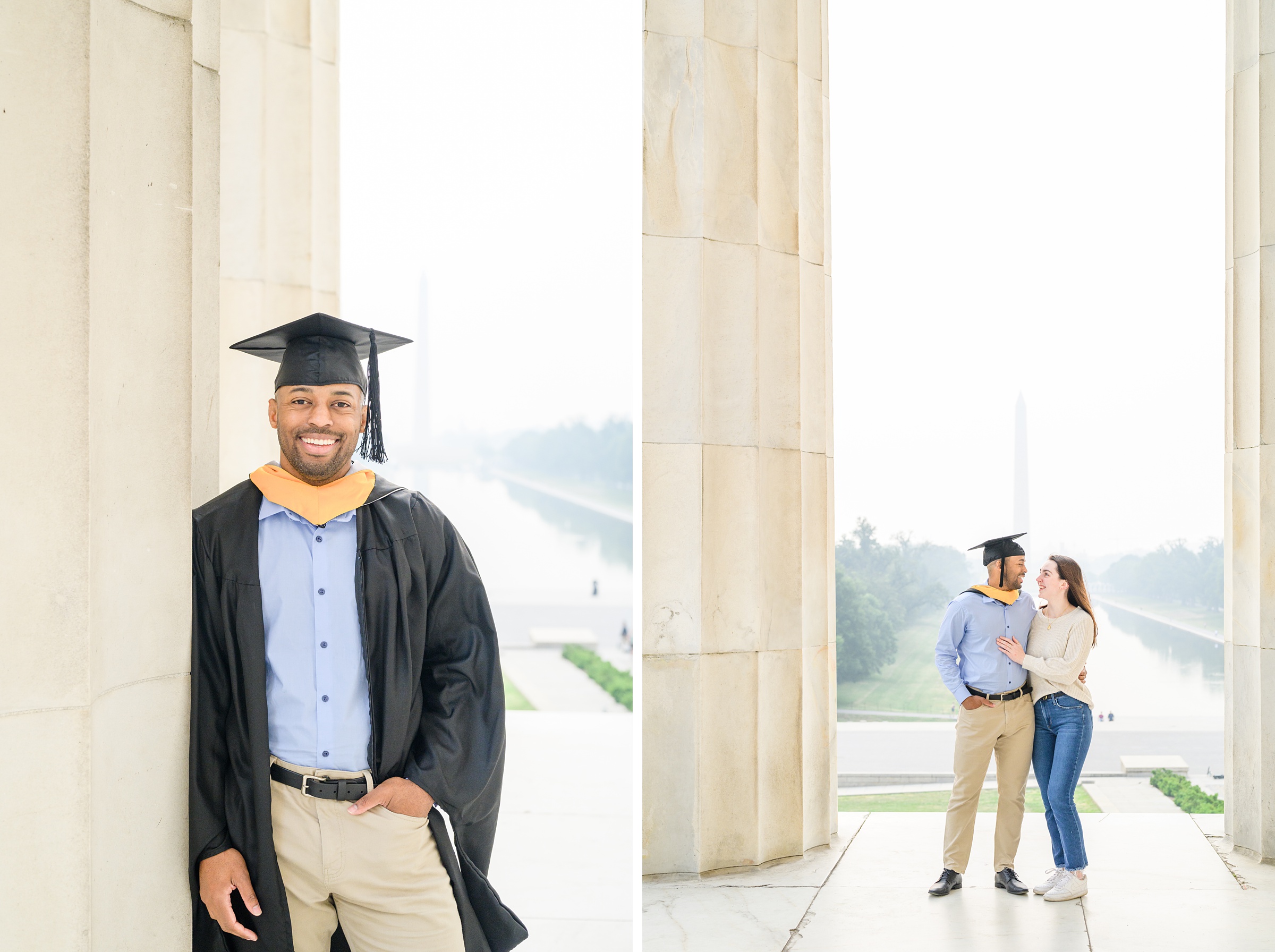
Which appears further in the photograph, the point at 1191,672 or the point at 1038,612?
the point at 1191,672

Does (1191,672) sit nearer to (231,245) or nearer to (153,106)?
(231,245)

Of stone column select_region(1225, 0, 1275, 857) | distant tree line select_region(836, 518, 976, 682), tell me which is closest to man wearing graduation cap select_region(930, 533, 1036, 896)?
stone column select_region(1225, 0, 1275, 857)

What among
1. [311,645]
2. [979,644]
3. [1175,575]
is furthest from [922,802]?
[311,645]

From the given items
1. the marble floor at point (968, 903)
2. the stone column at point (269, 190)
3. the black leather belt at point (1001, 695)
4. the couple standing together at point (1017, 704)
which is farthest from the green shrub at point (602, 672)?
the black leather belt at point (1001, 695)

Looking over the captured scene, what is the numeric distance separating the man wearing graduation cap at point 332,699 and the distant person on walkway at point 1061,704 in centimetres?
400

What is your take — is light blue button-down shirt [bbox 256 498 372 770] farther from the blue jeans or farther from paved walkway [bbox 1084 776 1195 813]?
paved walkway [bbox 1084 776 1195 813]

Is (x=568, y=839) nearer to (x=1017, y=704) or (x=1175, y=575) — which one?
(x=1017, y=704)

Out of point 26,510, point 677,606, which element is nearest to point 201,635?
point 26,510

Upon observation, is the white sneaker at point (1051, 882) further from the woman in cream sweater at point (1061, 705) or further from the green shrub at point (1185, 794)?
the green shrub at point (1185, 794)

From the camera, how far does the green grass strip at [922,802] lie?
31.7ft

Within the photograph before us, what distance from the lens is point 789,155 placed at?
707cm

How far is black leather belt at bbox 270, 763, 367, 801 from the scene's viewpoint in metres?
2.77

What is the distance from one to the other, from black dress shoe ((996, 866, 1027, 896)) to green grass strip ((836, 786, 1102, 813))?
3.10 meters

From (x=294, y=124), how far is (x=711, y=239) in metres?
3.11
